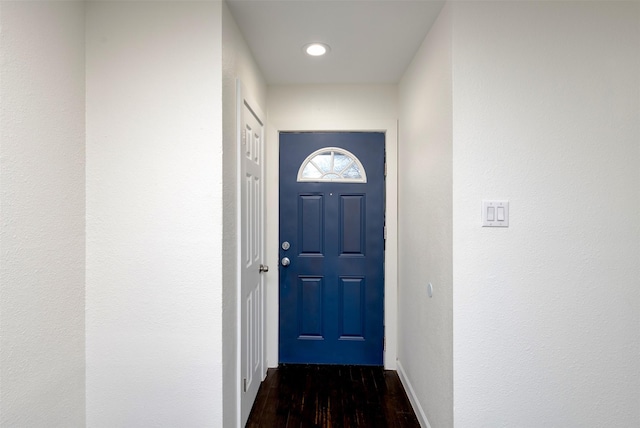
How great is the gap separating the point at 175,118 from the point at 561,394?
6.96 ft

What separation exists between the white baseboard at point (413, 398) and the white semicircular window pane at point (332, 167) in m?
1.45

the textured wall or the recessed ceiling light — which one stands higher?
the recessed ceiling light

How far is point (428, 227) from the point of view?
192cm

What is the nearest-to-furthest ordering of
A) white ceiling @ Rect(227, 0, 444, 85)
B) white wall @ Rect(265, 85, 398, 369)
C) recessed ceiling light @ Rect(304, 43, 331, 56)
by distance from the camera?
white ceiling @ Rect(227, 0, 444, 85), recessed ceiling light @ Rect(304, 43, 331, 56), white wall @ Rect(265, 85, 398, 369)

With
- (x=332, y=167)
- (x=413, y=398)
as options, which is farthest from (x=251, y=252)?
(x=413, y=398)

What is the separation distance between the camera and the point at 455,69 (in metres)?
1.56

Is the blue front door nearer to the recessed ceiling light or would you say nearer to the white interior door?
the white interior door

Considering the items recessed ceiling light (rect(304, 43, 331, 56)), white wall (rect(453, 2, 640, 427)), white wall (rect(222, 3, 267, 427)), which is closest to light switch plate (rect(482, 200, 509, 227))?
white wall (rect(453, 2, 640, 427))

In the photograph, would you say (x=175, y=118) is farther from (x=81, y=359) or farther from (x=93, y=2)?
(x=81, y=359)

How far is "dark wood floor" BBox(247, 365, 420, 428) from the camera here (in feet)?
6.82

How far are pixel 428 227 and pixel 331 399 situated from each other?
1310 millimetres

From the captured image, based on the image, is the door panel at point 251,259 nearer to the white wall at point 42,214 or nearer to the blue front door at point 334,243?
the blue front door at point 334,243

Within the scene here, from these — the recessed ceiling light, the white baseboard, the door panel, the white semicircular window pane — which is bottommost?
the white baseboard

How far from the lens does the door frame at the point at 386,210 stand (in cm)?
271
